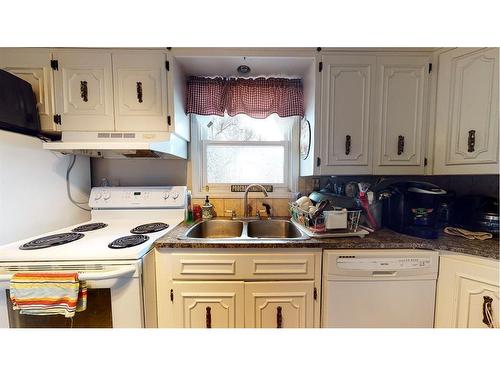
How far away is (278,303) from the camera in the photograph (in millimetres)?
1187

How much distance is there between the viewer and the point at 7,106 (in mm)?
1154

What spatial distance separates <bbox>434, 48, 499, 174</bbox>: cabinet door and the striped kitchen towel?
2.16 meters

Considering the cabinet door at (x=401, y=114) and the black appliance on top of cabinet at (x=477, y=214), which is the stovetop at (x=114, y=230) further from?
the black appliance on top of cabinet at (x=477, y=214)

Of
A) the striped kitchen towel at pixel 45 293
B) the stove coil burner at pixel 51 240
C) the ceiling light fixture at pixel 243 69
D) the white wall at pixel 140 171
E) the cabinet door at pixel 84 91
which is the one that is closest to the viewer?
the striped kitchen towel at pixel 45 293

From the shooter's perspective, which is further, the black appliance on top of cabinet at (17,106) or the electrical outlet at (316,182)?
the electrical outlet at (316,182)

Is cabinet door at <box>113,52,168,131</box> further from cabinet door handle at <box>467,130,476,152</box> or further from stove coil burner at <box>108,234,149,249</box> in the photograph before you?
cabinet door handle at <box>467,130,476,152</box>

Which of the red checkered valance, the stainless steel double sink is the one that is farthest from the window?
the stainless steel double sink

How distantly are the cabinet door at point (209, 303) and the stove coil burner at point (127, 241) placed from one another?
1.01 feet

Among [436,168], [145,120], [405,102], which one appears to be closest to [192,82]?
[145,120]

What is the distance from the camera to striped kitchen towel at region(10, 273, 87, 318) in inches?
36.7

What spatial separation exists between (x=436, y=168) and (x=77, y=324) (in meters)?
2.26

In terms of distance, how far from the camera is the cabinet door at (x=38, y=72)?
130 centimetres

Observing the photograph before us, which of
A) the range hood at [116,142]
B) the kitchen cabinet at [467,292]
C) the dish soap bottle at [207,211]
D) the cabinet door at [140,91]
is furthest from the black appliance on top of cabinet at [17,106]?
the kitchen cabinet at [467,292]

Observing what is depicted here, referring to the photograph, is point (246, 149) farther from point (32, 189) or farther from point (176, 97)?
point (32, 189)
